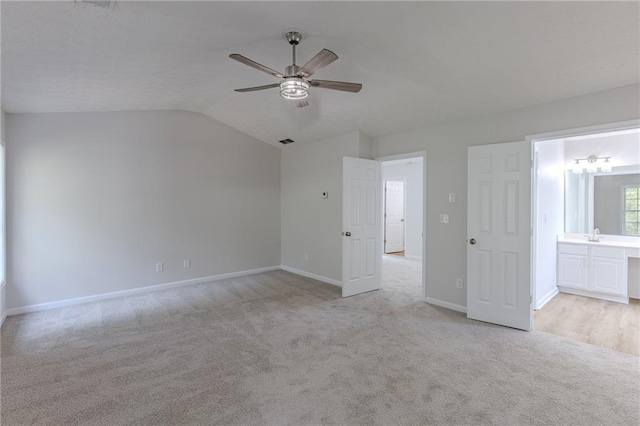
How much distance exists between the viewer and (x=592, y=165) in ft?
16.2

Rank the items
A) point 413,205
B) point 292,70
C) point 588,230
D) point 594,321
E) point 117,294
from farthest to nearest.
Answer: point 413,205
point 588,230
point 117,294
point 594,321
point 292,70

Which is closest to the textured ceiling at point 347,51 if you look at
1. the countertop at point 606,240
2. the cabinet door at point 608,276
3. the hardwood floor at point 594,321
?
the hardwood floor at point 594,321

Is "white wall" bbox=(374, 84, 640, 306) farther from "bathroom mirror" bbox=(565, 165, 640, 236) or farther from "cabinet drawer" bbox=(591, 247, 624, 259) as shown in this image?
"bathroom mirror" bbox=(565, 165, 640, 236)

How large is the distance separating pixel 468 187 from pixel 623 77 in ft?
5.36

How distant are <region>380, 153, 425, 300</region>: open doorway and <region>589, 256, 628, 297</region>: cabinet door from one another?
8.30 ft

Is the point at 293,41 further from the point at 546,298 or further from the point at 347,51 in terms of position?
the point at 546,298

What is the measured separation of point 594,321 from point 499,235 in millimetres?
1595

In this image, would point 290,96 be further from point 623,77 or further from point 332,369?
point 623,77

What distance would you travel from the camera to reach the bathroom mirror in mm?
4711

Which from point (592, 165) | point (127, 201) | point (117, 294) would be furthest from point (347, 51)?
point (117, 294)

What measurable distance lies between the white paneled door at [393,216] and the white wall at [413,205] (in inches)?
20.3

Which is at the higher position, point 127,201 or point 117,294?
point 127,201

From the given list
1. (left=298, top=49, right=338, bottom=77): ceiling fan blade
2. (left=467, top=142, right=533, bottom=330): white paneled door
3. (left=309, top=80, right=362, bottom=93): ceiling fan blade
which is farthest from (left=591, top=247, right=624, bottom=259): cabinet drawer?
(left=298, top=49, right=338, bottom=77): ceiling fan blade

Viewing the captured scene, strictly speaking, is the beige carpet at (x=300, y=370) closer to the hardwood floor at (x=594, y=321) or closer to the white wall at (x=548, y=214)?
the hardwood floor at (x=594, y=321)
